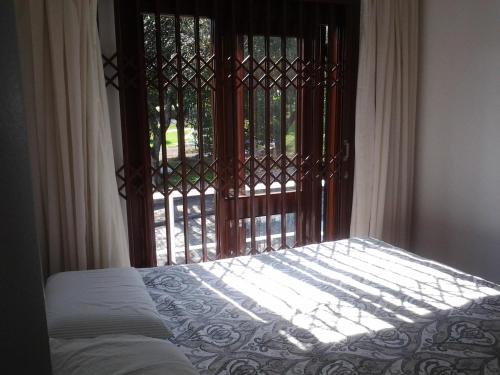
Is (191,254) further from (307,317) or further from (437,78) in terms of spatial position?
Answer: (437,78)

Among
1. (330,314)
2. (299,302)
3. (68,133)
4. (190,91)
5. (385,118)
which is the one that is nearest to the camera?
(330,314)

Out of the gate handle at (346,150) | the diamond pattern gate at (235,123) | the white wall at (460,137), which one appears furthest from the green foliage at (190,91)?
the white wall at (460,137)

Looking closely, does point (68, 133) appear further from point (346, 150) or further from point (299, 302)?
point (346, 150)

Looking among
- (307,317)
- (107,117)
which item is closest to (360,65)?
(107,117)

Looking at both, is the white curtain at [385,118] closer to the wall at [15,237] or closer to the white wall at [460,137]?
the white wall at [460,137]

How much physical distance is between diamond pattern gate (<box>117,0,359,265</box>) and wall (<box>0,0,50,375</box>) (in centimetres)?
211

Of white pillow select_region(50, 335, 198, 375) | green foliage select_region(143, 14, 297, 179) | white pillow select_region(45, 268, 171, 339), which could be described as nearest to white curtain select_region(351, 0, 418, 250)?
green foliage select_region(143, 14, 297, 179)

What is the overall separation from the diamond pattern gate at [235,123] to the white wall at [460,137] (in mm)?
559

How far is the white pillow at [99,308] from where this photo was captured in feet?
4.52

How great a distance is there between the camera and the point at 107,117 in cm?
229

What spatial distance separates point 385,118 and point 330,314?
1.83 meters

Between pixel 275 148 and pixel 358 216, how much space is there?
822mm

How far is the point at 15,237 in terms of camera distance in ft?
1.43

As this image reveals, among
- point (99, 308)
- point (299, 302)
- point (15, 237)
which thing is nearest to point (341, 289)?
point (299, 302)
